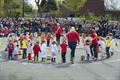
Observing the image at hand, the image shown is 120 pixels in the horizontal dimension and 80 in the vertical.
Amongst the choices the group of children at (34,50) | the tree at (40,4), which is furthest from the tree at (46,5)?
the group of children at (34,50)

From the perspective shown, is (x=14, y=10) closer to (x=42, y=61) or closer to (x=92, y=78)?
(x=42, y=61)

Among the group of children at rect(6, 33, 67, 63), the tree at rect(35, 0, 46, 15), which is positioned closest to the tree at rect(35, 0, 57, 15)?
the tree at rect(35, 0, 46, 15)

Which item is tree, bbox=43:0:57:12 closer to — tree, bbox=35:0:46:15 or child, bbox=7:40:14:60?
tree, bbox=35:0:46:15

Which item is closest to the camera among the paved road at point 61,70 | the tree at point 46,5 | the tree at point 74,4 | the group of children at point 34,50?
the paved road at point 61,70

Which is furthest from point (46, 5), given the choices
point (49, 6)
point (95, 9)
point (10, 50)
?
point (10, 50)

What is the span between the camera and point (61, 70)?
2091 centimetres

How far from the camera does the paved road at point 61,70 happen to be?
741 inches

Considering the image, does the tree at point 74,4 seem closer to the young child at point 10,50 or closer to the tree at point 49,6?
the tree at point 49,6

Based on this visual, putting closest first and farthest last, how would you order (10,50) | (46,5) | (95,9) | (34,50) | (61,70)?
(61,70) < (34,50) < (10,50) < (95,9) < (46,5)

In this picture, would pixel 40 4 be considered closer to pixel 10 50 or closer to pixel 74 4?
pixel 74 4

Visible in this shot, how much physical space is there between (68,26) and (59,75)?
2678cm

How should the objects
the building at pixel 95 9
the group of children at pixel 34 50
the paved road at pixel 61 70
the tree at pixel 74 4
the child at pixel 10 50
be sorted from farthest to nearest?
the building at pixel 95 9, the tree at pixel 74 4, the child at pixel 10 50, the group of children at pixel 34 50, the paved road at pixel 61 70

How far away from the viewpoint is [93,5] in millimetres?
74250

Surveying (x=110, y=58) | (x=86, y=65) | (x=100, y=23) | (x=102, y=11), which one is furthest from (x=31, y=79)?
(x=102, y=11)
